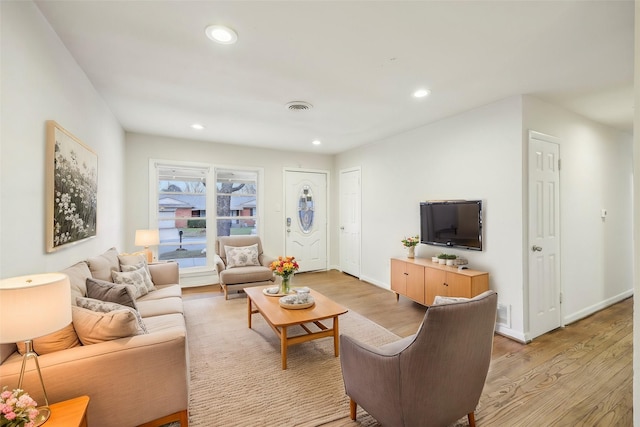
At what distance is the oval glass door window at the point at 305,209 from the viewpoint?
5867mm

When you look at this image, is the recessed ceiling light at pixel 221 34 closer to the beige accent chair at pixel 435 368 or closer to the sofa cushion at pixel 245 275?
the beige accent chair at pixel 435 368

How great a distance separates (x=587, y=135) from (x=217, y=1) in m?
4.45

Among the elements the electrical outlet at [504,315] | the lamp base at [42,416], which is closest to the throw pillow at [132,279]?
the lamp base at [42,416]

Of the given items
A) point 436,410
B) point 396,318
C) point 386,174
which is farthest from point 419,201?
point 436,410

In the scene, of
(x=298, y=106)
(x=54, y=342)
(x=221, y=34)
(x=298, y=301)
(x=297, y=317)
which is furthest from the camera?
(x=298, y=106)

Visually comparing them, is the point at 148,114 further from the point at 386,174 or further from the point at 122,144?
the point at 386,174

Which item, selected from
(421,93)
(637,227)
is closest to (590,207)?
(421,93)

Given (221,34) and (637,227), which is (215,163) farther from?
(637,227)

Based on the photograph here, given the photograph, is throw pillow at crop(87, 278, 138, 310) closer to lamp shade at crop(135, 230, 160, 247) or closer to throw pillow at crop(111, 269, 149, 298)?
throw pillow at crop(111, 269, 149, 298)

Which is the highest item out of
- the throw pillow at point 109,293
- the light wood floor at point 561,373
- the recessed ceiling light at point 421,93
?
the recessed ceiling light at point 421,93

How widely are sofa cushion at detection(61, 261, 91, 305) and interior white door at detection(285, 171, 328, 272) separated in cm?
367

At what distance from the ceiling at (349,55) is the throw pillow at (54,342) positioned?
1871mm

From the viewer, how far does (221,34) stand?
190cm

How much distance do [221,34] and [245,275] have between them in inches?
123
